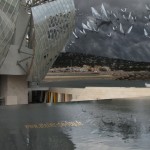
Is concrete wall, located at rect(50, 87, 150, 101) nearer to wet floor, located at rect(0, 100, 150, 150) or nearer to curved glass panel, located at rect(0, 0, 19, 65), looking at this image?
curved glass panel, located at rect(0, 0, 19, 65)

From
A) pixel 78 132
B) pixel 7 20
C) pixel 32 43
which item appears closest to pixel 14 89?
pixel 32 43

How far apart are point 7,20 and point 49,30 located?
15.5ft

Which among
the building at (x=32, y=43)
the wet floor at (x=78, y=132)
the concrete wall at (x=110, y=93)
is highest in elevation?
the building at (x=32, y=43)

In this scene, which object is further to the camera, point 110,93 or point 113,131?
point 110,93

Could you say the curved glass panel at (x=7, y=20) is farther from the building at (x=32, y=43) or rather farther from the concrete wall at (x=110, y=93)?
the concrete wall at (x=110, y=93)

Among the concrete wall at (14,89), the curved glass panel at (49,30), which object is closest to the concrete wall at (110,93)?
the curved glass panel at (49,30)

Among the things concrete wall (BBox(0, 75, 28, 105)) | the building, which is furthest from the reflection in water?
concrete wall (BBox(0, 75, 28, 105))

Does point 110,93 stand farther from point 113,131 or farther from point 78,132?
point 78,132

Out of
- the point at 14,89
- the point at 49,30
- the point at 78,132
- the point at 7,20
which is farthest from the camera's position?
the point at 14,89

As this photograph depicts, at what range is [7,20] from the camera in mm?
23328

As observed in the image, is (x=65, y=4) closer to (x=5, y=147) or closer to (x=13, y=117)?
(x=13, y=117)

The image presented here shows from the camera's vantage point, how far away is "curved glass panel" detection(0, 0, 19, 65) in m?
23.0

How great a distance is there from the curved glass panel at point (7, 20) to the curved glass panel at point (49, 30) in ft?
4.87

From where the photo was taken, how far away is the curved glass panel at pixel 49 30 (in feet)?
84.6
